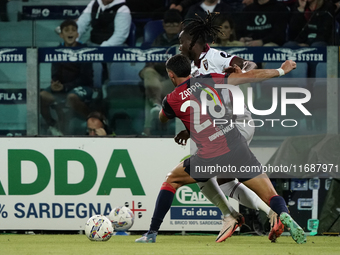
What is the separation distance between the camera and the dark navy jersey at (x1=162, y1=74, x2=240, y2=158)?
205 inches

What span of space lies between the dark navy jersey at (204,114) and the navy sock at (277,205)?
2.05 ft

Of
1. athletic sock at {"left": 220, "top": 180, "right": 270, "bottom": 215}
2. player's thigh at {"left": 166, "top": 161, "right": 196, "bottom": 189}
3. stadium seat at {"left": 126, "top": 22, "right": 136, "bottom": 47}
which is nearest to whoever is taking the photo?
player's thigh at {"left": 166, "top": 161, "right": 196, "bottom": 189}

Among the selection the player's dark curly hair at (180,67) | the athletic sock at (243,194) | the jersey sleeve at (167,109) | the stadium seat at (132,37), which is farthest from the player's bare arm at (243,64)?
the stadium seat at (132,37)

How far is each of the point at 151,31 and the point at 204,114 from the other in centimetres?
282

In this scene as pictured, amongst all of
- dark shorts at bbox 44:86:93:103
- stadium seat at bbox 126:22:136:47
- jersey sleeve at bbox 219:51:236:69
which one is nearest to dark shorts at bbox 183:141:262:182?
jersey sleeve at bbox 219:51:236:69

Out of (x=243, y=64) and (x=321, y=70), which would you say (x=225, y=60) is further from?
Answer: (x=321, y=70)

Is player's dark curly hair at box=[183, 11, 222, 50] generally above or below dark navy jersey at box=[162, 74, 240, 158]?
above

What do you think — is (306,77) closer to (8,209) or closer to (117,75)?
(117,75)

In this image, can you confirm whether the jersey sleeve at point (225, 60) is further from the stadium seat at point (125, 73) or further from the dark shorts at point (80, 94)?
the dark shorts at point (80, 94)

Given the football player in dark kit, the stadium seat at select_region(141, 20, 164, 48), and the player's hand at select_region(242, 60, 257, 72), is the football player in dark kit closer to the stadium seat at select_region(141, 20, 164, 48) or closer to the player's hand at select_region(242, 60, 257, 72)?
the player's hand at select_region(242, 60, 257, 72)

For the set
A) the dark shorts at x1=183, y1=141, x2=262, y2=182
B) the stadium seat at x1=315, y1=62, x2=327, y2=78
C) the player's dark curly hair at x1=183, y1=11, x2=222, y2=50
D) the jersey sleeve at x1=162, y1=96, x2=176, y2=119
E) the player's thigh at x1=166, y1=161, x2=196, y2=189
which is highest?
the player's dark curly hair at x1=183, y1=11, x2=222, y2=50

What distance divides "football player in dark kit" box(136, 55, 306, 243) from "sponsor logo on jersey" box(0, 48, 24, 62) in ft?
10.2

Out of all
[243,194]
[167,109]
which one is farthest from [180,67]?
[243,194]

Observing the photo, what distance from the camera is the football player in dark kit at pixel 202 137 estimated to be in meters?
5.15
